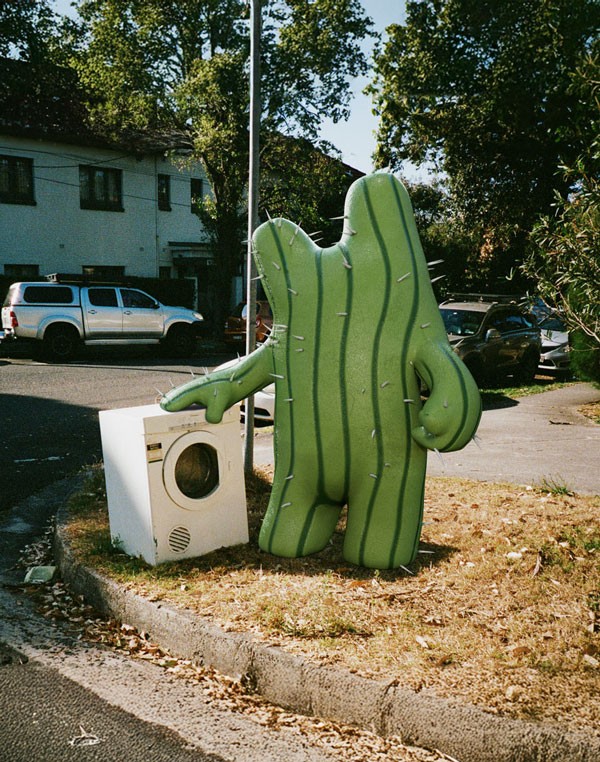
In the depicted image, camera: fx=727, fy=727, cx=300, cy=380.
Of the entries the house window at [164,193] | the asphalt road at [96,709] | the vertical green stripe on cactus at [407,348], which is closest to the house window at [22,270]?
the house window at [164,193]

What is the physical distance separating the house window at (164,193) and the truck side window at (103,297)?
8435mm

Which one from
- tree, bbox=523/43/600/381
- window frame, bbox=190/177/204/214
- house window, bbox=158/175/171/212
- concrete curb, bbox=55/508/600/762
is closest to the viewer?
concrete curb, bbox=55/508/600/762

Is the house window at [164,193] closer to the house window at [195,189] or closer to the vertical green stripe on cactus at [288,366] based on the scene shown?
the house window at [195,189]

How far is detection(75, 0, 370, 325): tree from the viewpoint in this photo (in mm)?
19312

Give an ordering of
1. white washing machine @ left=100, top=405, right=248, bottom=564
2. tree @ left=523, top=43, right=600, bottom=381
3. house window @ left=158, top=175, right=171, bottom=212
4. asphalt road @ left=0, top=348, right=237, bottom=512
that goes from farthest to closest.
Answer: house window @ left=158, top=175, right=171, bottom=212 < asphalt road @ left=0, top=348, right=237, bottom=512 < tree @ left=523, top=43, right=600, bottom=381 < white washing machine @ left=100, top=405, right=248, bottom=564

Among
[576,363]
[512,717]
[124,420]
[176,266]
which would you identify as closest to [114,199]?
[176,266]

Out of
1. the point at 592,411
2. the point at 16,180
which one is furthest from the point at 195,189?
the point at 592,411

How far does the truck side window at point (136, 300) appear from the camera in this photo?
61.4 ft

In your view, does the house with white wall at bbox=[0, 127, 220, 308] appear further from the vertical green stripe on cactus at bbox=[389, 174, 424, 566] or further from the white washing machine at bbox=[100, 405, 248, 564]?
the vertical green stripe on cactus at bbox=[389, 174, 424, 566]

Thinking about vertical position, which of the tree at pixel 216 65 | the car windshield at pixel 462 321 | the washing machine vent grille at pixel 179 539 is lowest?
the washing machine vent grille at pixel 179 539

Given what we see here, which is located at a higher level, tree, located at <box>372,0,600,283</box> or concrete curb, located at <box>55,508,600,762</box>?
tree, located at <box>372,0,600,283</box>

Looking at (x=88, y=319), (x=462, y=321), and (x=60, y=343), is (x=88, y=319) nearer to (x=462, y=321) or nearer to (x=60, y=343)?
(x=60, y=343)

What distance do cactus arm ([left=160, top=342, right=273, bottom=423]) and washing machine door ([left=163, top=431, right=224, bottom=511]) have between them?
6.9 inches

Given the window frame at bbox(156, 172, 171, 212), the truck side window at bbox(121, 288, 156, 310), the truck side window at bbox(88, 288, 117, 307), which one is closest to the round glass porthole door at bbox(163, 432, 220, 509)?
the truck side window at bbox(88, 288, 117, 307)
